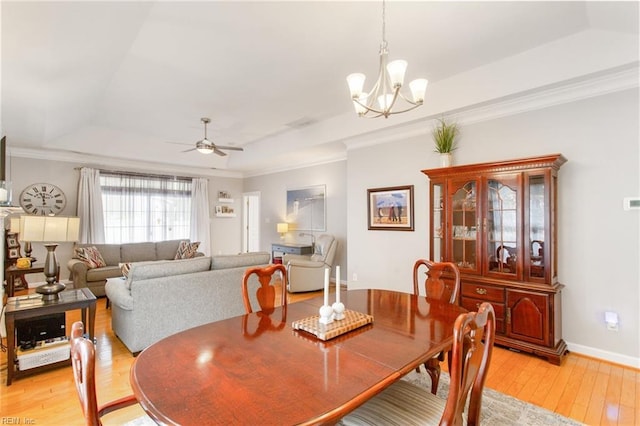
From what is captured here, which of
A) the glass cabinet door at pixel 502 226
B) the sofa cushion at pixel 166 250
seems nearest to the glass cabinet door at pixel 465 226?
the glass cabinet door at pixel 502 226

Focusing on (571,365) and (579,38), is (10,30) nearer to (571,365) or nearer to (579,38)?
(579,38)

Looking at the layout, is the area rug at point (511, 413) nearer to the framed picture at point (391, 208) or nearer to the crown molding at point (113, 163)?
the framed picture at point (391, 208)

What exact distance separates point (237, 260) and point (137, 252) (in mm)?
3424

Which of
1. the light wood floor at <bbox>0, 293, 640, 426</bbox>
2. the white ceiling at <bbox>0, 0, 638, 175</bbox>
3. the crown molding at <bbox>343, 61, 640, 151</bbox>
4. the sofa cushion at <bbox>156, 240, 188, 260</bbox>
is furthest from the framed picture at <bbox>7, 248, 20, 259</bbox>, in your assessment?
the crown molding at <bbox>343, 61, 640, 151</bbox>

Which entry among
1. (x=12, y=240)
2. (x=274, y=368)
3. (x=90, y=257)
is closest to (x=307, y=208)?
(x=90, y=257)

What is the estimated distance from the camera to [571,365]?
2740mm

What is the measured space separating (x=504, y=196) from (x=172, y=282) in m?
3.34

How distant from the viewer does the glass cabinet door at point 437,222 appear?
3.59 m

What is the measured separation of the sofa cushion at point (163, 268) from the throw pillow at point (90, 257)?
2890mm

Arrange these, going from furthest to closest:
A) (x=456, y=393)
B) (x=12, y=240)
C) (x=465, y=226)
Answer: (x=12, y=240)
(x=465, y=226)
(x=456, y=393)

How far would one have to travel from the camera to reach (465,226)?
337 cm

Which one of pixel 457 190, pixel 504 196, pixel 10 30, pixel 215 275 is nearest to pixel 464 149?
pixel 457 190

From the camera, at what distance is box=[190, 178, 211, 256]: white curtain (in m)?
7.66

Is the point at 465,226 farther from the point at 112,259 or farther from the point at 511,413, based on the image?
the point at 112,259
